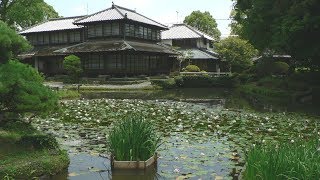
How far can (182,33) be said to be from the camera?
67.2 m

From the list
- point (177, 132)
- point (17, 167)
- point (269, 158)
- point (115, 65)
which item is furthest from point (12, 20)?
point (269, 158)

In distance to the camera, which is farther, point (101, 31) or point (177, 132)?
point (101, 31)

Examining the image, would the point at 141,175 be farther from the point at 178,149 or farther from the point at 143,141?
the point at 178,149

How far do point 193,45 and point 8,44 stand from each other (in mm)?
58280

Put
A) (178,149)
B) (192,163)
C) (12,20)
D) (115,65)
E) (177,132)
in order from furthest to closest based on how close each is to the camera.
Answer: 1. (12,20)
2. (115,65)
3. (177,132)
4. (178,149)
5. (192,163)

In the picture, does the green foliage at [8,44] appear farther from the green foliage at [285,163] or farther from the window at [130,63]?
the window at [130,63]

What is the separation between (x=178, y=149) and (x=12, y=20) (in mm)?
51939

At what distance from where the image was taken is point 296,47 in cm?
2717

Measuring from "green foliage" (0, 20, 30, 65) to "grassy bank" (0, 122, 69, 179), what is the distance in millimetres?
2079

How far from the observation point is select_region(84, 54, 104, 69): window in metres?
47.8

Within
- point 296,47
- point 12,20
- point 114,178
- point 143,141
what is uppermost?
point 12,20

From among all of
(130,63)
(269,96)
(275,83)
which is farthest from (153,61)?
(269,96)

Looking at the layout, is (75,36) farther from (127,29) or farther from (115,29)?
(127,29)

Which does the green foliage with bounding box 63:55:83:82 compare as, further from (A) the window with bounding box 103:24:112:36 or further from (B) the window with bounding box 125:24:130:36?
(B) the window with bounding box 125:24:130:36
